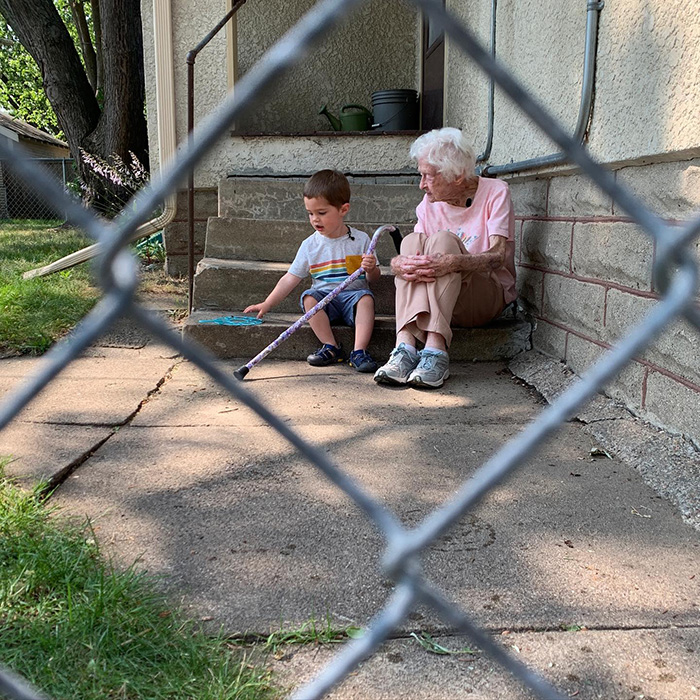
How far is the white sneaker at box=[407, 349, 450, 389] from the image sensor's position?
2908 millimetres

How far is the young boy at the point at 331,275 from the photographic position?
3307 mm

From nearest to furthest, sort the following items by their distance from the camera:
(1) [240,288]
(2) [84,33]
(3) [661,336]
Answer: (3) [661,336] → (1) [240,288] → (2) [84,33]

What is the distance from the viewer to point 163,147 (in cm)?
495

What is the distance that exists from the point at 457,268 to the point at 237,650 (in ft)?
6.70

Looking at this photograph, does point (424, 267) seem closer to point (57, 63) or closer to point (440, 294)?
point (440, 294)

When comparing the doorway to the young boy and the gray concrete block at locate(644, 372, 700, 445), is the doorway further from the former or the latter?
the gray concrete block at locate(644, 372, 700, 445)

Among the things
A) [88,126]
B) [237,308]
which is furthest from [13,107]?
[237,308]

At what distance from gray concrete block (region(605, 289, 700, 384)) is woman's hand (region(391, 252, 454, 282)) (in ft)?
2.19

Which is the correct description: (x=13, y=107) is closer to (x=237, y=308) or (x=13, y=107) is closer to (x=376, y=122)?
(x=376, y=122)

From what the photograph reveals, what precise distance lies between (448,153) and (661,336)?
1.28m

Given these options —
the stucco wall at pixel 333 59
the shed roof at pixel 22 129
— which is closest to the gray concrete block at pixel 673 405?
the stucco wall at pixel 333 59

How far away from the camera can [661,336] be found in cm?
220

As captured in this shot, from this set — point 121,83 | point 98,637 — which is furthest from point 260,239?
point 121,83

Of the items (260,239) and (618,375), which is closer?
(618,375)
